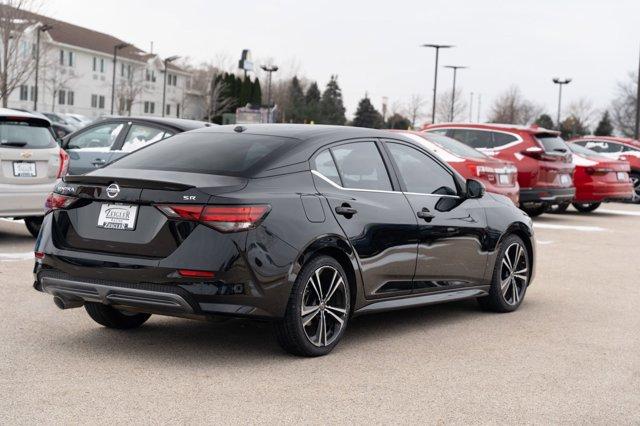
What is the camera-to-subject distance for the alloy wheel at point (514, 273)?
28.1 feet

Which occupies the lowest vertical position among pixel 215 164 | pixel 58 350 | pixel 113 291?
pixel 58 350

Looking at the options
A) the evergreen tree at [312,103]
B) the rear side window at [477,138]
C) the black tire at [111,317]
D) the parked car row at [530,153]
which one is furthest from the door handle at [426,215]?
the evergreen tree at [312,103]

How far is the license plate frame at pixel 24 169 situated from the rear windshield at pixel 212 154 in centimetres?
489

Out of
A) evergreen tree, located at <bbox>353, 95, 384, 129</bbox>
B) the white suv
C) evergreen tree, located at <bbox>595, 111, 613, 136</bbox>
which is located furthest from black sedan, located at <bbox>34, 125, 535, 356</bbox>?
evergreen tree, located at <bbox>353, 95, 384, 129</bbox>

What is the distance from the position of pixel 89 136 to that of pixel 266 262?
8.90 metres

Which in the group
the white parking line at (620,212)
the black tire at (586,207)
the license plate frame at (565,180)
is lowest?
the white parking line at (620,212)

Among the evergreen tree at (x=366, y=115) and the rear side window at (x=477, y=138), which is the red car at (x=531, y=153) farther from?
the evergreen tree at (x=366, y=115)

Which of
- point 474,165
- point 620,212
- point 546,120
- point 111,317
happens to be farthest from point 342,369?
point 546,120

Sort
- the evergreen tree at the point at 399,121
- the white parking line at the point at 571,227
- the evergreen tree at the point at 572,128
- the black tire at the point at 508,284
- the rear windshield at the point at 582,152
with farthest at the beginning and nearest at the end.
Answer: the evergreen tree at the point at 399,121, the evergreen tree at the point at 572,128, the rear windshield at the point at 582,152, the white parking line at the point at 571,227, the black tire at the point at 508,284

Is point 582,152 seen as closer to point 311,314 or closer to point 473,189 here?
point 473,189

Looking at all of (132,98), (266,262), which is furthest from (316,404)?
(132,98)

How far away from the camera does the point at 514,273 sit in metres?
8.70

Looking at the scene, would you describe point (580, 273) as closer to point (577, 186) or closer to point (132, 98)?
point (577, 186)

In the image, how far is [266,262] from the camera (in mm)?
5984
